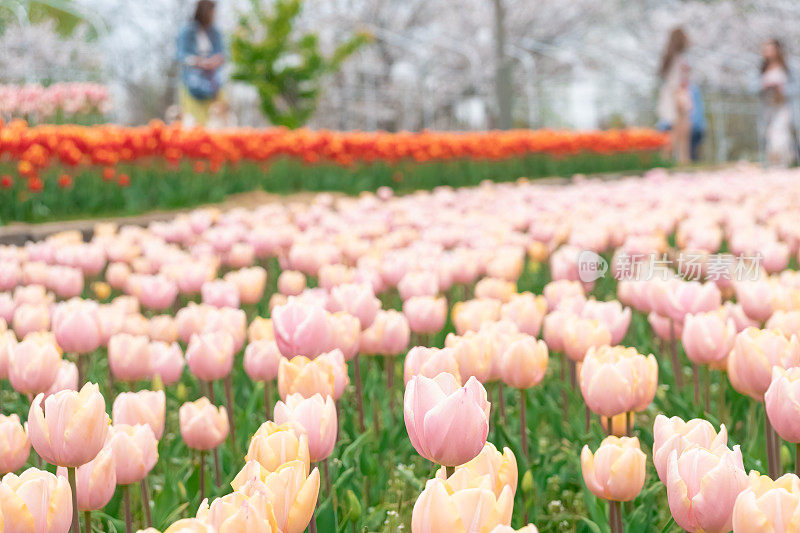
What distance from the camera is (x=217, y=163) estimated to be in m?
6.80

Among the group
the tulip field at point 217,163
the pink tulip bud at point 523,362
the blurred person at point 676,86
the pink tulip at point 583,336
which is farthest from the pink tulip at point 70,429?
the blurred person at point 676,86

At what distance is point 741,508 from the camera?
2.65 ft

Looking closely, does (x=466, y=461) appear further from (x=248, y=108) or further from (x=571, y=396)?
(x=248, y=108)

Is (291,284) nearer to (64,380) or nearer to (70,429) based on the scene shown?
(64,380)

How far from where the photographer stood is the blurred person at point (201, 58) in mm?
9445

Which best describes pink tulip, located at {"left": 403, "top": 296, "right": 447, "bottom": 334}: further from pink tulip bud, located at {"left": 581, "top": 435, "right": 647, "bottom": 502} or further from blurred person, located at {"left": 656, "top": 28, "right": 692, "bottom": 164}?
blurred person, located at {"left": 656, "top": 28, "right": 692, "bottom": 164}

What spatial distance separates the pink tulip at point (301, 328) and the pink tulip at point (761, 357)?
2.49 feet

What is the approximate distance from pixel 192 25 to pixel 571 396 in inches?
338

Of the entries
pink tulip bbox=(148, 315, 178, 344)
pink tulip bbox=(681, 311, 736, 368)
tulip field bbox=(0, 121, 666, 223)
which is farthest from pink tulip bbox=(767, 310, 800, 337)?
tulip field bbox=(0, 121, 666, 223)

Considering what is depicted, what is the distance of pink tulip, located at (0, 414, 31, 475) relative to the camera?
1.19 metres

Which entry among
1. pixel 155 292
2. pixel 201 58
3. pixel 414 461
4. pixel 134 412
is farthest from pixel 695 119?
pixel 134 412

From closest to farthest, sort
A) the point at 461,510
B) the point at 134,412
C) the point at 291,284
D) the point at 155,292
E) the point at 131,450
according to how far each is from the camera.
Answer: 1. the point at 461,510
2. the point at 131,450
3. the point at 134,412
4. the point at 155,292
5. the point at 291,284

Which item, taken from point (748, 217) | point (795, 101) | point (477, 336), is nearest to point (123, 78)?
point (795, 101)

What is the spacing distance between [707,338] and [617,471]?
1.95ft
